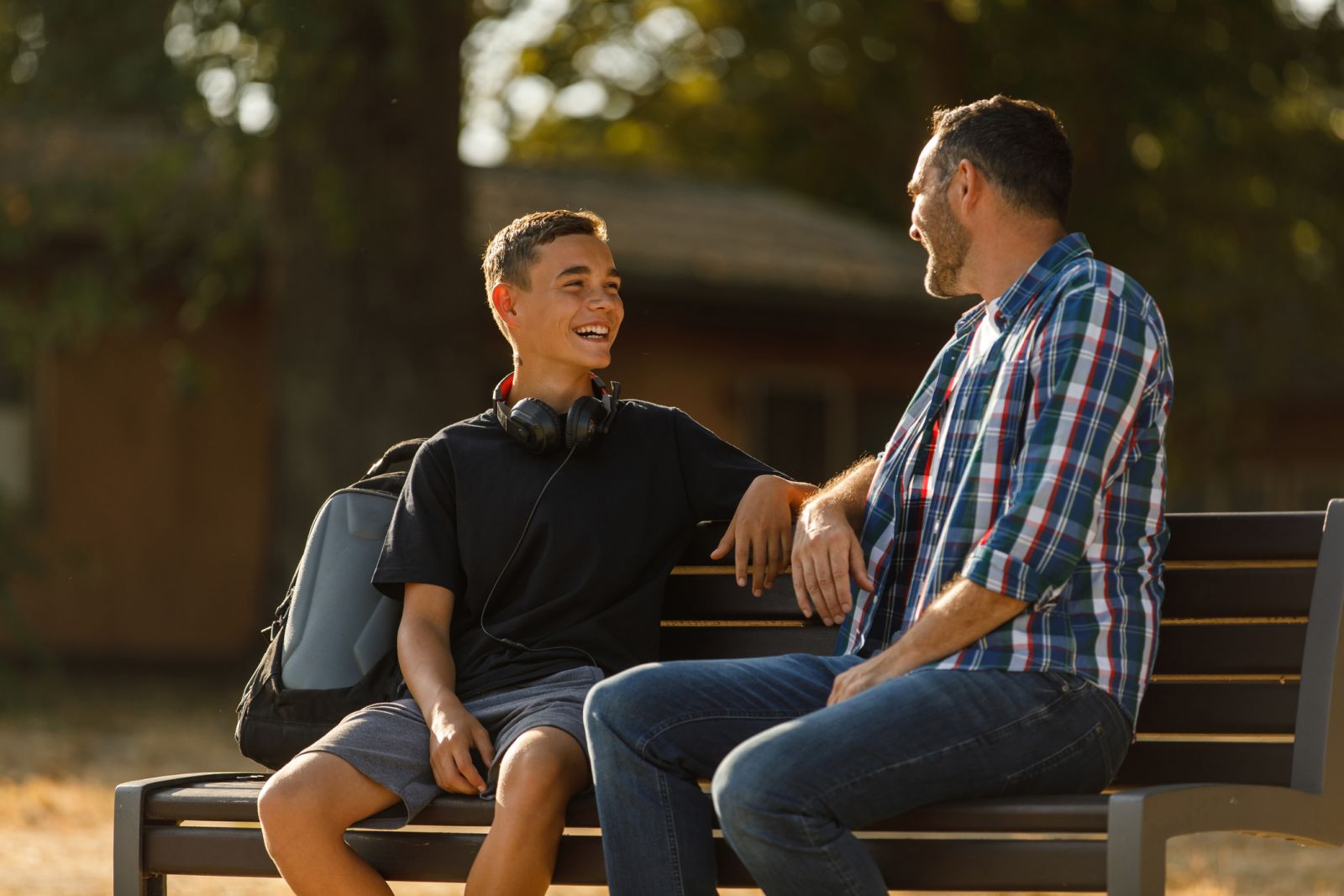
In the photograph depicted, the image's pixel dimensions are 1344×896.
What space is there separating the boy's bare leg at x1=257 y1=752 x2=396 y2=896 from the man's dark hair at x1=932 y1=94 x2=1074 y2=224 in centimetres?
168

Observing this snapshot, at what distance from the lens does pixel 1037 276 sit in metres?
3.78

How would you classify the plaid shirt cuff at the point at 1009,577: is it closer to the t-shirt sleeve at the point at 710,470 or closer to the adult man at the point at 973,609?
the adult man at the point at 973,609

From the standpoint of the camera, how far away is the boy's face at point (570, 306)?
441 cm

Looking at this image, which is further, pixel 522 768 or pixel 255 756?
pixel 255 756

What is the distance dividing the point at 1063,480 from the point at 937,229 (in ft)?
2.22

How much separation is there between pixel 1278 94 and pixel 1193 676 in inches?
524

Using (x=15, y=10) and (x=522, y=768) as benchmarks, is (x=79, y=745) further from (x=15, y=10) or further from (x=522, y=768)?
(x=522, y=768)

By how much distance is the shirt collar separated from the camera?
3.76 m

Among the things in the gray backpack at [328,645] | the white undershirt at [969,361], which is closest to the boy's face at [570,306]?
the gray backpack at [328,645]

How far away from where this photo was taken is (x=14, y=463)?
1497cm

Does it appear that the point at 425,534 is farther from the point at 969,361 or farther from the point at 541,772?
the point at 969,361

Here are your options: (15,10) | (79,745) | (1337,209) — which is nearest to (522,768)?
(79,745)

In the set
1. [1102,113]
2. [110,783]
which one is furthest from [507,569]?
[1102,113]

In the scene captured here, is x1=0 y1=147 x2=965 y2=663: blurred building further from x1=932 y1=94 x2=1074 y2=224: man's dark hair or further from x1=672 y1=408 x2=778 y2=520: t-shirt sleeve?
x1=932 y1=94 x2=1074 y2=224: man's dark hair
